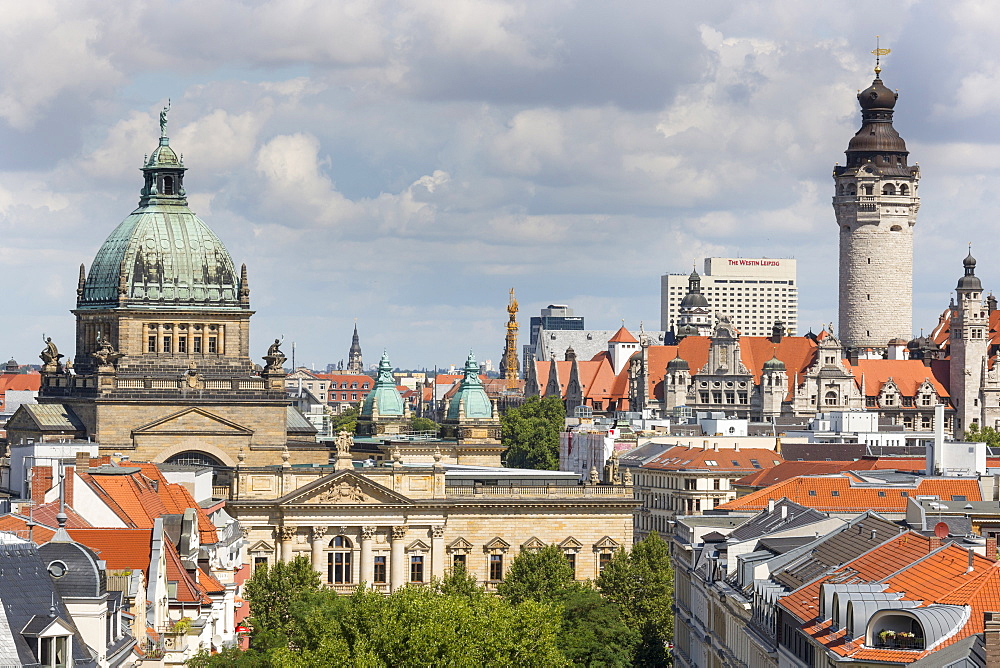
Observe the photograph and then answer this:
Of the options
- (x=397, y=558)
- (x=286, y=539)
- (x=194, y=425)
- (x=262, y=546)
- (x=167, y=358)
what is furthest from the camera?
(x=167, y=358)

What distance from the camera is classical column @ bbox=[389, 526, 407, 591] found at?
12838 cm

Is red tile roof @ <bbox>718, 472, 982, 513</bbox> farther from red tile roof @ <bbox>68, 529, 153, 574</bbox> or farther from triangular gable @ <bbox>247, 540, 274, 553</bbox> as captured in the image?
red tile roof @ <bbox>68, 529, 153, 574</bbox>

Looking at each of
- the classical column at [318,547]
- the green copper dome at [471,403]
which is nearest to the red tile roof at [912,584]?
the classical column at [318,547]

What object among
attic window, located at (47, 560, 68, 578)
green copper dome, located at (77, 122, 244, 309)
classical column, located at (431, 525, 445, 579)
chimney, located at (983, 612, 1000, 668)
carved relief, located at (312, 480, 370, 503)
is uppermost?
green copper dome, located at (77, 122, 244, 309)

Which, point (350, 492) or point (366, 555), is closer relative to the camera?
point (350, 492)

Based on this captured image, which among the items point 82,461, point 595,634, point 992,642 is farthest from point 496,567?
point 992,642

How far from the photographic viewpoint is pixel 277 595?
10088 cm

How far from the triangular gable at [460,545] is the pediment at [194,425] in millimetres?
14880

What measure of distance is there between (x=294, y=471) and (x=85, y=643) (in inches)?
3036

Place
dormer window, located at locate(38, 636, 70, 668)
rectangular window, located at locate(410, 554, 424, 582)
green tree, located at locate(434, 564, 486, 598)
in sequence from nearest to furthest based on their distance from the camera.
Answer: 1. dormer window, located at locate(38, 636, 70, 668)
2. green tree, located at locate(434, 564, 486, 598)
3. rectangular window, located at locate(410, 554, 424, 582)

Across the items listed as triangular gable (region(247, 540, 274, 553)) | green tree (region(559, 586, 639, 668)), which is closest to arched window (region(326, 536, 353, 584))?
triangular gable (region(247, 540, 274, 553))

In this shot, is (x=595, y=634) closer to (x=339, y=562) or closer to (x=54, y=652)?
(x=339, y=562)

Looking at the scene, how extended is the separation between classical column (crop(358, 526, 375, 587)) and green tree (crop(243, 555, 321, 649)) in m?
16.5

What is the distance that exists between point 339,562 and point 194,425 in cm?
1348
